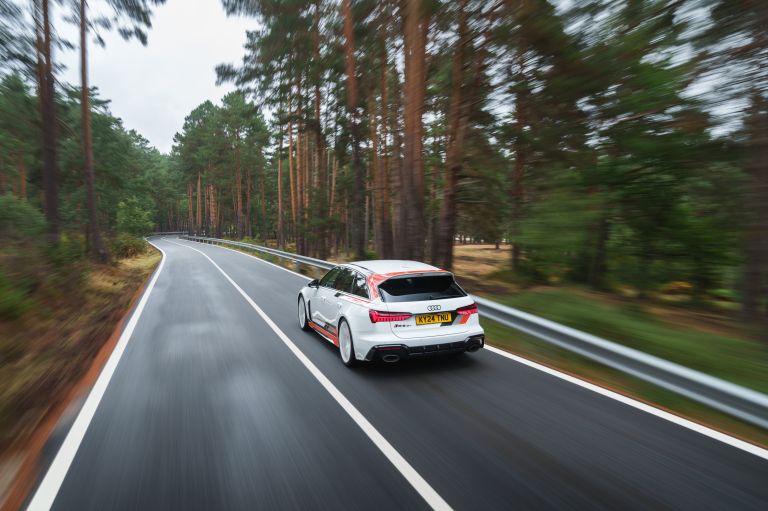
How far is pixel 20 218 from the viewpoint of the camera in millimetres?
13508

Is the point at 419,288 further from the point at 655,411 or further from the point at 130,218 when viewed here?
the point at 130,218

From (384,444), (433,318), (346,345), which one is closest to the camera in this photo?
(384,444)

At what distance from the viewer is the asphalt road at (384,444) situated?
3279 mm

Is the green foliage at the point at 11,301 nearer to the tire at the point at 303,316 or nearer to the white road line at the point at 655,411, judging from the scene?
the tire at the point at 303,316

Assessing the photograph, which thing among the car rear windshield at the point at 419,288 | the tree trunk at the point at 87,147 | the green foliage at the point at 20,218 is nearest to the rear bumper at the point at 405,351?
the car rear windshield at the point at 419,288

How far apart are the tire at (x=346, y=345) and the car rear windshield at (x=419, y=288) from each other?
0.85 m

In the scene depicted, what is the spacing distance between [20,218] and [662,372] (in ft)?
55.1

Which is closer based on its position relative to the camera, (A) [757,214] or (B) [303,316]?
(A) [757,214]

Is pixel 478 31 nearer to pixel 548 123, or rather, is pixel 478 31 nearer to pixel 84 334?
pixel 548 123

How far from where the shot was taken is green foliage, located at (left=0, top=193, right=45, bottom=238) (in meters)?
12.5

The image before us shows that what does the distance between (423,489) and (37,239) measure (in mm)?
13423

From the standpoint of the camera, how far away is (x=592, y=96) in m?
11.0

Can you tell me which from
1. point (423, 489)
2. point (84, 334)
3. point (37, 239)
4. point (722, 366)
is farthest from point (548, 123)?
point (37, 239)

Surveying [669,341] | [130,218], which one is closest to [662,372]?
[669,341]
